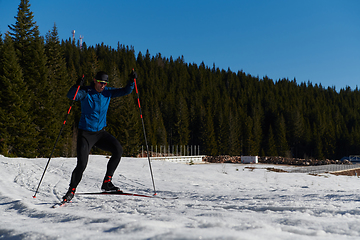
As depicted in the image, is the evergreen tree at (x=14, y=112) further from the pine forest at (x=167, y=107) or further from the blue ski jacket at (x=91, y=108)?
the blue ski jacket at (x=91, y=108)

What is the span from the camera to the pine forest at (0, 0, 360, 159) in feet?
109

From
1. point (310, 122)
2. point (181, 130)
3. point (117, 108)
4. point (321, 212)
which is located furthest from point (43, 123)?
point (310, 122)

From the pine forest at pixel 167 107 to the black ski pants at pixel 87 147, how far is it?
29079mm

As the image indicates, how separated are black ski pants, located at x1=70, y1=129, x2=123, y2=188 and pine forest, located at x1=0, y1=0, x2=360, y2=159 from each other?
29.1 metres

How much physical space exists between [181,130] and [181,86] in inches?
1646

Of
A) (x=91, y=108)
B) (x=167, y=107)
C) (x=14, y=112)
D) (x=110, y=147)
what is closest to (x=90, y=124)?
(x=91, y=108)

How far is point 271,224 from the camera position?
8.40 ft

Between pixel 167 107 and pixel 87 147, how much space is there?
8719cm

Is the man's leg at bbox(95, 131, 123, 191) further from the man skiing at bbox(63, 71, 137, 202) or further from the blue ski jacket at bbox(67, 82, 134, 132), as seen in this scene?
the blue ski jacket at bbox(67, 82, 134, 132)

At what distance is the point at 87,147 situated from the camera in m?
4.54

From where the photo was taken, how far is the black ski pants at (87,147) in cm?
450

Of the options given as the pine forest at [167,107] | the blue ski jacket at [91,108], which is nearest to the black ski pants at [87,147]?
the blue ski jacket at [91,108]

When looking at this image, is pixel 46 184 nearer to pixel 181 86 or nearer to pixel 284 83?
pixel 181 86

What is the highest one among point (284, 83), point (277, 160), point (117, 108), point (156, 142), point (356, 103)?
point (284, 83)
